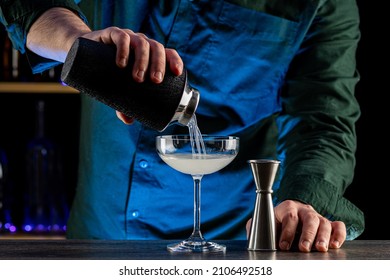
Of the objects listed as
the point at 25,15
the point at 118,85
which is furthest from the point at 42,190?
the point at 118,85

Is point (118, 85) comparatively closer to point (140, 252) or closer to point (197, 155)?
point (197, 155)

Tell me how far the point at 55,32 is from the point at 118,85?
36cm

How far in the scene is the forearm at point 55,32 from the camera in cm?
149

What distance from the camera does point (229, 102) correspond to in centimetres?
197

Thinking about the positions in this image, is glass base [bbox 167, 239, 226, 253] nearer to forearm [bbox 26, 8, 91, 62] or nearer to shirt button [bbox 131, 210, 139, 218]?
forearm [bbox 26, 8, 91, 62]

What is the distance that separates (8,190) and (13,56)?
0.51 m

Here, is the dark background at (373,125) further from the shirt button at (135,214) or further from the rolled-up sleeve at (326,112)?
the shirt button at (135,214)

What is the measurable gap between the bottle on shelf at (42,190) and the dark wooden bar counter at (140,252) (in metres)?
1.27

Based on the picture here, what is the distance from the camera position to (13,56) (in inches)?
109

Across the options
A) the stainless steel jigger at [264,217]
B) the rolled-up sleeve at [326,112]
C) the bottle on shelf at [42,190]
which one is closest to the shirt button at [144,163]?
the rolled-up sleeve at [326,112]

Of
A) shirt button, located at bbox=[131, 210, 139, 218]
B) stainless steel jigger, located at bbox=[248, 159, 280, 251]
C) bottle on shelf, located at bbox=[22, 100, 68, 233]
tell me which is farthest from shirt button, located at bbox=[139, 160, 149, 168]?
bottle on shelf, located at bbox=[22, 100, 68, 233]

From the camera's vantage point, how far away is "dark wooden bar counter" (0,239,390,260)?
1.30m

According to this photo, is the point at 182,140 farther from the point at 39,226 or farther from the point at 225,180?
the point at 39,226
